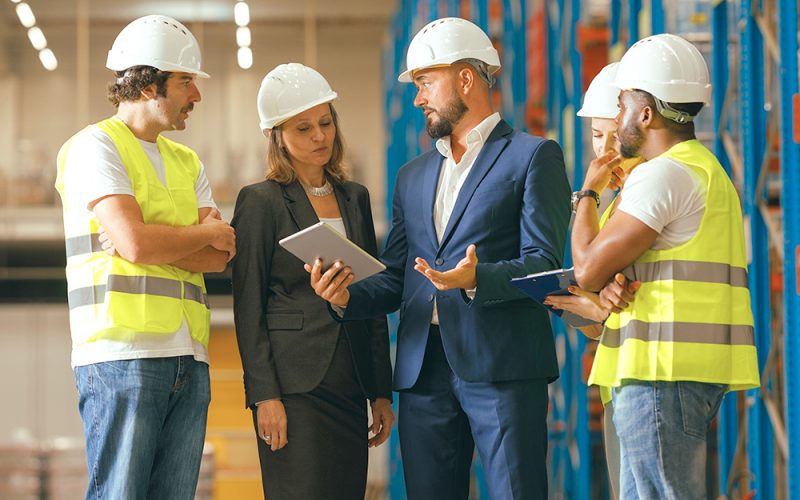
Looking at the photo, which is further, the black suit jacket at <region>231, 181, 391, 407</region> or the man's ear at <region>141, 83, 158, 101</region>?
the black suit jacket at <region>231, 181, 391, 407</region>

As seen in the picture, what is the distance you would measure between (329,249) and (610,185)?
81 cm

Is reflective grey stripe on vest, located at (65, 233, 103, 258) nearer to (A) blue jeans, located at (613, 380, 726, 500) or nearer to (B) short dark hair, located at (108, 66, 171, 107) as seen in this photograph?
(B) short dark hair, located at (108, 66, 171, 107)

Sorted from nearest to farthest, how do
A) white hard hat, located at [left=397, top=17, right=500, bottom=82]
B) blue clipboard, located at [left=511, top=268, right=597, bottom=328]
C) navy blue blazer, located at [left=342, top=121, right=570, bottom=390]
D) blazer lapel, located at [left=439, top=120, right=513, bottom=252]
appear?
blue clipboard, located at [left=511, top=268, right=597, bottom=328], navy blue blazer, located at [left=342, top=121, right=570, bottom=390], blazer lapel, located at [left=439, top=120, right=513, bottom=252], white hard hat, located at [left=397, top=17, right=500, bottom=82]

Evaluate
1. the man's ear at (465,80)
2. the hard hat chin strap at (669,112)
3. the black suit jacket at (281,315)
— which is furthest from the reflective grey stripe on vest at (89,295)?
the hard hat chin strap at (669,112)

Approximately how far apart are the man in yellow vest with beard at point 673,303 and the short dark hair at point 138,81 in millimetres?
1405

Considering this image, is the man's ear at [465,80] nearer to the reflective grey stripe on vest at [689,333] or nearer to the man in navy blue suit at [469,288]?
the man in navy blue suit at [469,288]

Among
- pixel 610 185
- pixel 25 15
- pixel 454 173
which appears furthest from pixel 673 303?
pixel 25 15

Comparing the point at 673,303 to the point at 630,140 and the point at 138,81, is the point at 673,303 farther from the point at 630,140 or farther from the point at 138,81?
the point at 138,81

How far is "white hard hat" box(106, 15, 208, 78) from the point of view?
3328 millimetres

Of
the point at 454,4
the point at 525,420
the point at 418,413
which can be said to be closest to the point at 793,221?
the point at 525,420

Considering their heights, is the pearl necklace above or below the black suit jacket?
above

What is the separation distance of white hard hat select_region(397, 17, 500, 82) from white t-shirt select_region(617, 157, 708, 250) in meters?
0.96

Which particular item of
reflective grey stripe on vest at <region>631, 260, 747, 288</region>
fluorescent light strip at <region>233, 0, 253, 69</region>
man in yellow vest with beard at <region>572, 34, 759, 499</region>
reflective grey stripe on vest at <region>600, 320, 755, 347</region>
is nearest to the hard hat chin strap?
man in yellow vest with beard at <region>572, 34, 759, 499</region>

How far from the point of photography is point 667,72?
270 cm
